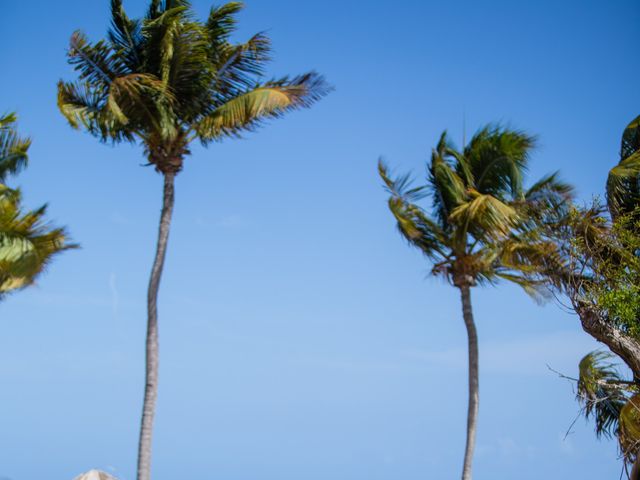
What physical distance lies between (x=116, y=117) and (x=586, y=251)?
9343mm

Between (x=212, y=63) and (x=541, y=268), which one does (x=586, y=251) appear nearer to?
(x=541, y=268)

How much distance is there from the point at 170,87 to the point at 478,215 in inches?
307

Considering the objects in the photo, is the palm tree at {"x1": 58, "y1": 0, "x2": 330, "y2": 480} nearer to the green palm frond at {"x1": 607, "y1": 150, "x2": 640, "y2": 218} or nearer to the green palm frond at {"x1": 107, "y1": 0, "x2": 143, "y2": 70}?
the green palm frond at {"x1": 107, "y1": 0, "x2": 143, "y2": 70}

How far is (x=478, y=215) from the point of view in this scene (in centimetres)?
1948

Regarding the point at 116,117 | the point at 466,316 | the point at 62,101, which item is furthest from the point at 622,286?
the point at 62,101

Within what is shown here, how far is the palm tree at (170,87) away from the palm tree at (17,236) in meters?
2.42

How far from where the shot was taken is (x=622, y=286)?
14148 mm

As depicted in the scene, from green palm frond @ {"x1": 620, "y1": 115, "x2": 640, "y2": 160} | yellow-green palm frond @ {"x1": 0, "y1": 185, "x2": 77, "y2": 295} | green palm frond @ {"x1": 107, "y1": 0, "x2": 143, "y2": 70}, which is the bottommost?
yellow-green palm frond @ {"x1": 0, "y1": 185, "x2": 77, "y2": 295}

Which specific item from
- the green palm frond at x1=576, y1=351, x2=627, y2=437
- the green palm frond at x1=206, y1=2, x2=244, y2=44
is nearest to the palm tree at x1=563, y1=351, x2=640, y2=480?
the green palm frond at x1=576, y1=351, x2=627, y2=437

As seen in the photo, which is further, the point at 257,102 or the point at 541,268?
the point at 541,268

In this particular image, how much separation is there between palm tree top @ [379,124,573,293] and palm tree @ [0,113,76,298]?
8500 mm

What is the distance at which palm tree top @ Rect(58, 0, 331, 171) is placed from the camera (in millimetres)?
16406

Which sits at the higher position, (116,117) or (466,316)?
(116,117)

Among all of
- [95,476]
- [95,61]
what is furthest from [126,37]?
[95,476]
